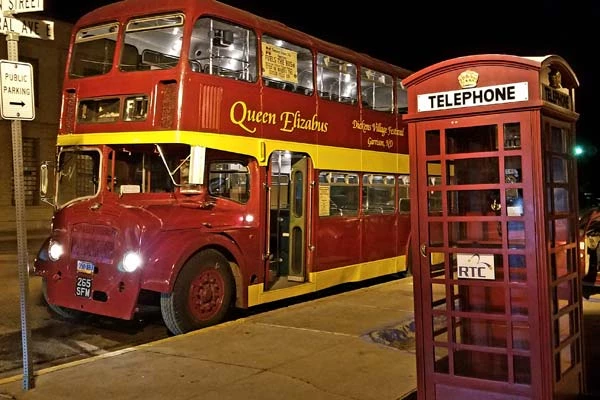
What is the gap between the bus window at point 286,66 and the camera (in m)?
9.68

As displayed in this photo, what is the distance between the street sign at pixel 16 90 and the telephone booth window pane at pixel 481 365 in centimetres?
436

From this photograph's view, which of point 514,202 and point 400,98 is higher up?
point 400,98

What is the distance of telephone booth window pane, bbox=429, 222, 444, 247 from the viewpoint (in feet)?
15.6

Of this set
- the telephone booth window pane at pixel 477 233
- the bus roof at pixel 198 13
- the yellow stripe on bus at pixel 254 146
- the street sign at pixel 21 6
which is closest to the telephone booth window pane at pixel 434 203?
the telephone booth window pane at pixel 477 233

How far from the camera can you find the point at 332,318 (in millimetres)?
8531

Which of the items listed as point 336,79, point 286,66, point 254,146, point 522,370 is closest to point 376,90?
point 336,79

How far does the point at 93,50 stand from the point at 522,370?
7.36 m

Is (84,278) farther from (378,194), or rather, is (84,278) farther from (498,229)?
(378,194)

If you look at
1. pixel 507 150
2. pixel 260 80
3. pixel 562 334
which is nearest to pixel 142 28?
pixel 260 80

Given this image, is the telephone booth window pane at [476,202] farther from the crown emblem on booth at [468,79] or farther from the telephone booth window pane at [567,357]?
the telephone booth window pane at [567,357]

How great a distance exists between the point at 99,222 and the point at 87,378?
2652mm

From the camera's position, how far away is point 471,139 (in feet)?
17.2

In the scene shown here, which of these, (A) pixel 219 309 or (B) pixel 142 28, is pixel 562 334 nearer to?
(A) pixel 219 309

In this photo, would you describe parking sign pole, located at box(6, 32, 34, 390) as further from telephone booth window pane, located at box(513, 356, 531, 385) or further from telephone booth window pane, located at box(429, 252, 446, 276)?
telephone booth window pane, located at box(513, 356, 531, 385)
